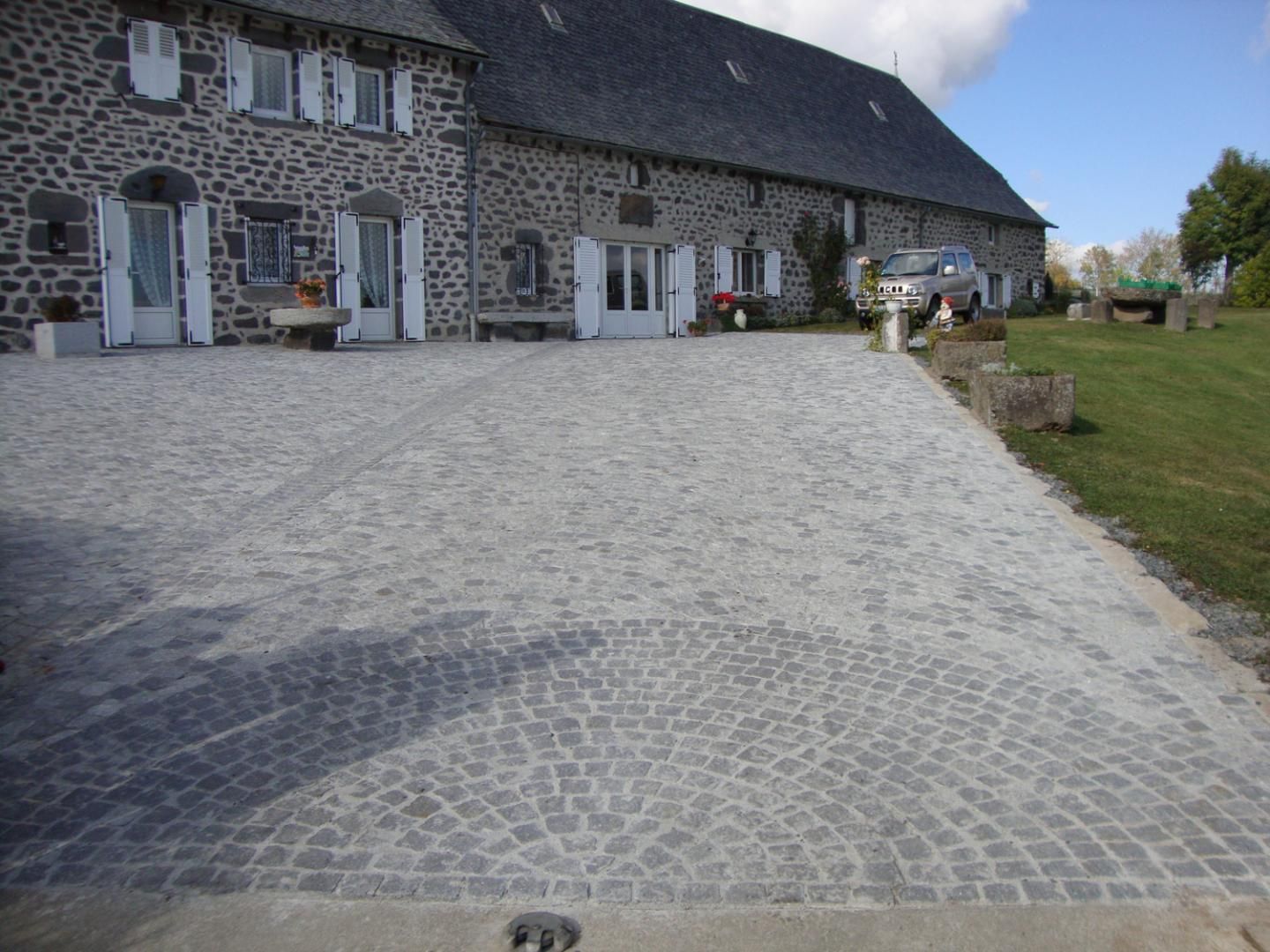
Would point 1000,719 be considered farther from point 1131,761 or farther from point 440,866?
point 440,866

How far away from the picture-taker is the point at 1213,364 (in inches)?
704

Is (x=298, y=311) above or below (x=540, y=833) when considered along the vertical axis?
above

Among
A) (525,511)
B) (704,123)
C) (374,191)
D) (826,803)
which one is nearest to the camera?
(826,803)

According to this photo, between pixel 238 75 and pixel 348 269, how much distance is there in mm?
3532

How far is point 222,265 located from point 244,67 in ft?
10.7

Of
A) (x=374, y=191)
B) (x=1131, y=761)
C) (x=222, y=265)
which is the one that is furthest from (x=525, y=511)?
(x=374, y=191)

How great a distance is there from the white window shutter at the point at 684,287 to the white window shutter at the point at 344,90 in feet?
27.1

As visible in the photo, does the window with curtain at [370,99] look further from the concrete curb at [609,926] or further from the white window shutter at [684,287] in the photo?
the concrete curb at [609,926]

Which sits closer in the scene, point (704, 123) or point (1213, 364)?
point (1213, 364)

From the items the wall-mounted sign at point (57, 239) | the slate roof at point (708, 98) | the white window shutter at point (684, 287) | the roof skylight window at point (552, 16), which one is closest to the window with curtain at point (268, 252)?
the wall-mounted sign at point (57, 239)

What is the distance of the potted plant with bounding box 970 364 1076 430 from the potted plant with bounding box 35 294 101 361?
39.2ft

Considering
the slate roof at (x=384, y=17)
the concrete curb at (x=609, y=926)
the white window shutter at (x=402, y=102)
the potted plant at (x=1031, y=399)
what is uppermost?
the slate roof at (x=384, y=17)

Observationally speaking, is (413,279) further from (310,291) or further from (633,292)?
(633,292)

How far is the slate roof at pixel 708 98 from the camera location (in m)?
22.8
